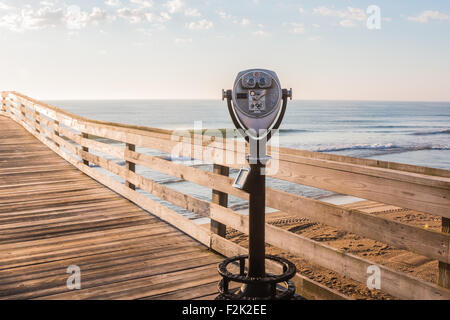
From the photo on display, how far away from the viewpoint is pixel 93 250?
3641 mm

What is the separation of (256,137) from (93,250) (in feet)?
7.05

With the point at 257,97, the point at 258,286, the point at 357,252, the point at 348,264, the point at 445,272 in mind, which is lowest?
the point at 357,252

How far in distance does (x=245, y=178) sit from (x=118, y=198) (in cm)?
381

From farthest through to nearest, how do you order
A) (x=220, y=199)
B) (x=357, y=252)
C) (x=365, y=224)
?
1. (x=357, y=252)
2. (x=220, y=199)
3. (x=365, y=224)

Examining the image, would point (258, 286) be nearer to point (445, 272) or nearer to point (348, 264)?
point (348, 264)

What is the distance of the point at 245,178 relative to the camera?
218 centimetres

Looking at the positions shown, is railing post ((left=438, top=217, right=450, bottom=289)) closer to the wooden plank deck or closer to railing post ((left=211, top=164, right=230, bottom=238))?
the wooden plank deck

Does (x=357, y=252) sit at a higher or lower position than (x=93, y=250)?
lower

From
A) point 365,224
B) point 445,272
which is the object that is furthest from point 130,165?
point 445,272

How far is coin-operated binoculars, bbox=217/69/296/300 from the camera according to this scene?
2121 mm

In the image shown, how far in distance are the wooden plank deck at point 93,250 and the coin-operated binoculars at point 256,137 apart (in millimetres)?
588

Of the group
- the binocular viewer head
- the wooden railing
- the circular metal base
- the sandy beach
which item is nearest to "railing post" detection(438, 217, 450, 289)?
the wooden railing

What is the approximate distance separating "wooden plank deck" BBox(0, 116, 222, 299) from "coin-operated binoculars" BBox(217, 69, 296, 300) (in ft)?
1.93

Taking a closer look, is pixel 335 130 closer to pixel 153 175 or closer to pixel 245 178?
pixel 153 175
